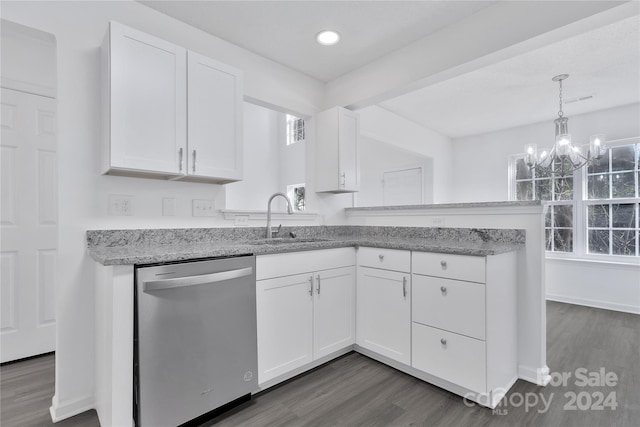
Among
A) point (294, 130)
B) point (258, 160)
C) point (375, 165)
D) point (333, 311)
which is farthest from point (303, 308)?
point (294, 130)

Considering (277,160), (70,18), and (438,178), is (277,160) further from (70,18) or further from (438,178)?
(70,18)

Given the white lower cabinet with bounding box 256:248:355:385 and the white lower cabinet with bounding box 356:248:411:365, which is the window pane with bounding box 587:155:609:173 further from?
the white lower cabinet with bounding box 256:248:355:385

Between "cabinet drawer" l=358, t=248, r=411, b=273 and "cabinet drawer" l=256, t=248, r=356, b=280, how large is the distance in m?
0.09

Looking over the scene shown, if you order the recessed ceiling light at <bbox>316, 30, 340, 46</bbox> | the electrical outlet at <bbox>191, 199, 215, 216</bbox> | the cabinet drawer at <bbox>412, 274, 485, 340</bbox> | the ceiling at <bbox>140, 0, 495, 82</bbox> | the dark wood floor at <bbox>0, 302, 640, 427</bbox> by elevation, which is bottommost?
the dark wood floor at <bbox>0, 302, 640, 427</bbox>

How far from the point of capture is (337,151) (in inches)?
113

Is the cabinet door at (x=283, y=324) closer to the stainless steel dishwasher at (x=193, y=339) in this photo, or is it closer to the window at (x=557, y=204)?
the stainless steel dishwasher at (x=193, y=339)

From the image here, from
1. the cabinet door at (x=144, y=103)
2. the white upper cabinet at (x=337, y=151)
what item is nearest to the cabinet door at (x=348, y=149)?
the white upper cabinet at (x=337, y=151)

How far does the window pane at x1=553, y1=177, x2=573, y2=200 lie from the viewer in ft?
14.5

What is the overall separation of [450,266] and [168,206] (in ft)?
6.07

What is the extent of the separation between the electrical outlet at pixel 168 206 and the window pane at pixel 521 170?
16.7ft

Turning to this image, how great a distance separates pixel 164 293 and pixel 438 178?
15.7 ft

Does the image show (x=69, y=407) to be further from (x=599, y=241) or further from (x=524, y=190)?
(x=524, y=190)

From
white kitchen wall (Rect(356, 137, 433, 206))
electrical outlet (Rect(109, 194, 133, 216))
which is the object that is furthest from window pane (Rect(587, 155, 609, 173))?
electrical outlet (Rect(109, 194, 133, 216))

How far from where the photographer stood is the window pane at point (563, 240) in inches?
172
